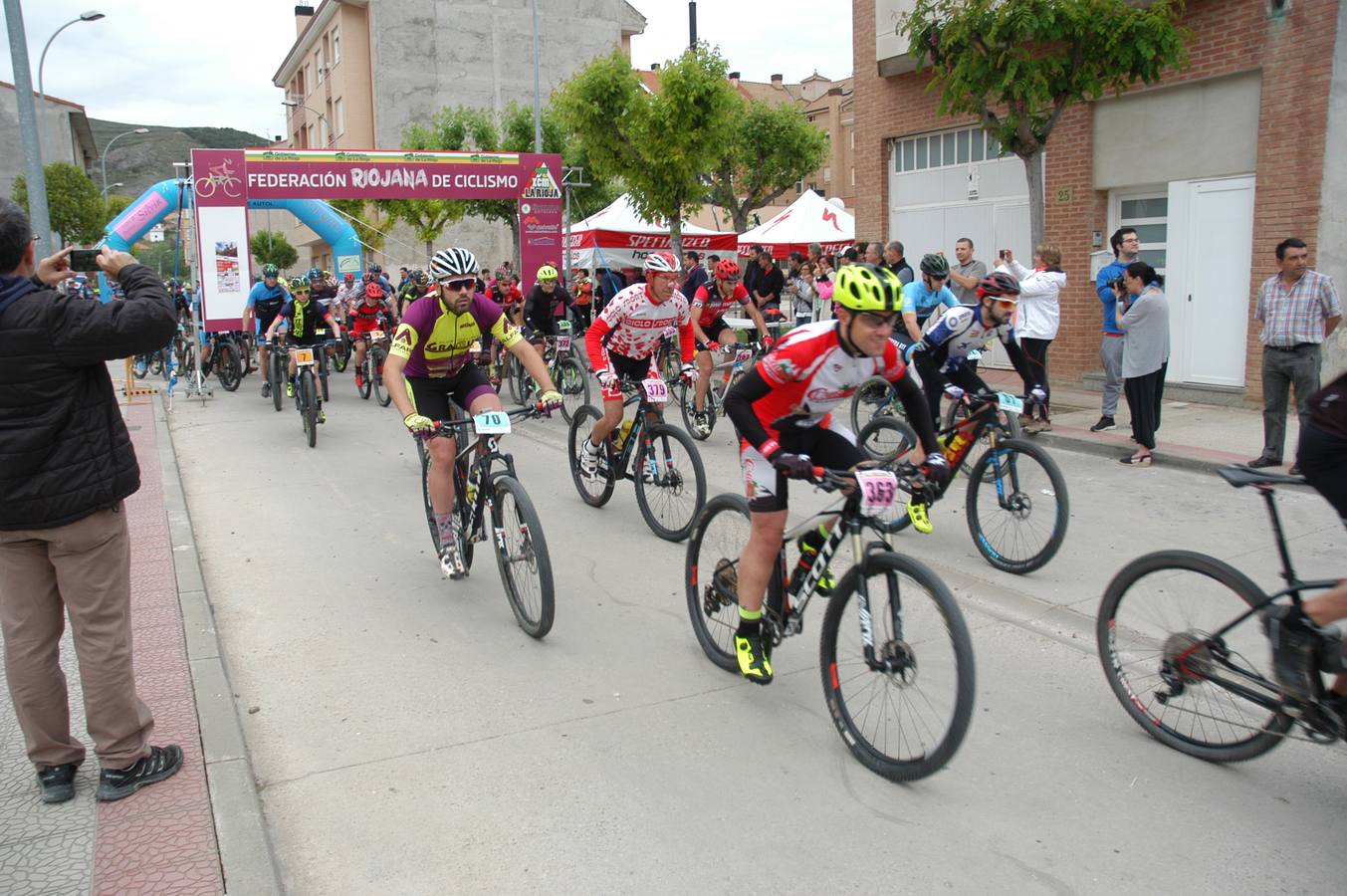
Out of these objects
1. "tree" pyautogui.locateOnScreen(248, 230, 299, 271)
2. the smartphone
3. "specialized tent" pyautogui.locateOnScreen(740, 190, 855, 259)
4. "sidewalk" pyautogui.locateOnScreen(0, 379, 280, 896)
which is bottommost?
"sidewalk" pyautogui.locateOnScreen(0, 379, 280, 896)

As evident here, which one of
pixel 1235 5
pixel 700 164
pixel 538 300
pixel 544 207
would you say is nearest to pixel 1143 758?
pixel 1235 5

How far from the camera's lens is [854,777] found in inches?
157

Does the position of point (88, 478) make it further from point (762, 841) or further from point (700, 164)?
point (700, 164)

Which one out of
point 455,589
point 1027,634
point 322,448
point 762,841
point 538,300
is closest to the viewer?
point 762,841

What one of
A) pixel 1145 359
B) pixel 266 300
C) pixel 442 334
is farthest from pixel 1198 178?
pixel 266 300

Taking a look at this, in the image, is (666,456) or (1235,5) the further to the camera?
(1235,5)

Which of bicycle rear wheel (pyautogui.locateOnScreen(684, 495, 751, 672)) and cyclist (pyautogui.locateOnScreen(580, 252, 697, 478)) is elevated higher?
cyclist (pyautogui.locateOnScreen(580, 252, 697, 478))

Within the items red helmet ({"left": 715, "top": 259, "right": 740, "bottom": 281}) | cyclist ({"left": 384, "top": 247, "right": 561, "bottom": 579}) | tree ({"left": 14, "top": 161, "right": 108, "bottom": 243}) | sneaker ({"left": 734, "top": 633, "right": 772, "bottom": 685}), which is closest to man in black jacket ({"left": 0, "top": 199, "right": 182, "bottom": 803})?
cyclist ({"left": 384, "top": 247, "right": 561, "bottom": 579})

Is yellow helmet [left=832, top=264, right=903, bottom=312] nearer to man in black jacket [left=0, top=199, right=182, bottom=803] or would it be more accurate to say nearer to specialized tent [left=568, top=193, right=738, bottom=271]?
man in black jacket [left=0, top=199, right=182, bottom=803]

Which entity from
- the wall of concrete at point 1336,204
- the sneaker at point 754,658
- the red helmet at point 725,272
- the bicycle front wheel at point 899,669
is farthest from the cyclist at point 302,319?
the wall of concrete at point 1336,204

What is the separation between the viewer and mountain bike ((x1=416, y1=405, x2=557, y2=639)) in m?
5.39

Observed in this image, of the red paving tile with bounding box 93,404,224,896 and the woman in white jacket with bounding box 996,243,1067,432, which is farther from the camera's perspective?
the woman in white jacket with bounding box 996,243,1067,432

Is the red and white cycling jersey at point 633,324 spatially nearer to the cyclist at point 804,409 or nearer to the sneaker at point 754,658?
the cyclist at point 804,409

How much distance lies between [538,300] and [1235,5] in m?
9.59
